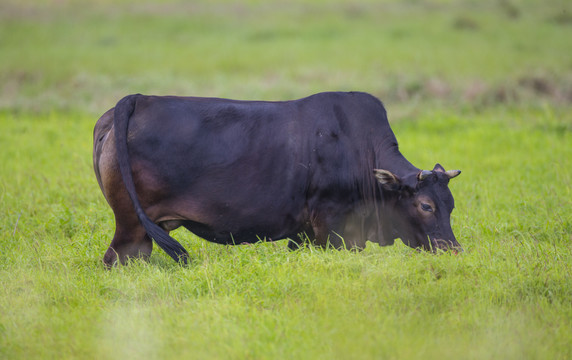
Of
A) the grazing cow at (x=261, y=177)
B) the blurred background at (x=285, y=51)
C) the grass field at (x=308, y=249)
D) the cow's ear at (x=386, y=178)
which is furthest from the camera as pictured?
the blurred background at (x=285, y=51)

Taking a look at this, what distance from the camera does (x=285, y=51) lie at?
19969mm

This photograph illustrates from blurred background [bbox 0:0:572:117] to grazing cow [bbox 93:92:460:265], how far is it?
7992mm

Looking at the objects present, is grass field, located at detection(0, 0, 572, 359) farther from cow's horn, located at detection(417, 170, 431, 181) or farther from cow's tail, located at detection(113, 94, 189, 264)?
cow's horn, located at detection(417, 170, 431, 181)

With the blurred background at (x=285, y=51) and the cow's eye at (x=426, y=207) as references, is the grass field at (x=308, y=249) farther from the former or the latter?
the cow's eye at (x=426, y=207)

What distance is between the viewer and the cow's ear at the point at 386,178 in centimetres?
541

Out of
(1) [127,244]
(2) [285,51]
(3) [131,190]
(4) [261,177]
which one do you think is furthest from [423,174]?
(2) [285,51]

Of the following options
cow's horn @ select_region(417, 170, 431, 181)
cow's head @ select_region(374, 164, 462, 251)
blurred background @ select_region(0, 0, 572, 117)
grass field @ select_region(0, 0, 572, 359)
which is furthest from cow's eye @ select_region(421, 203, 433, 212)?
blurred background @ select_region(0, 0, 572, 117)

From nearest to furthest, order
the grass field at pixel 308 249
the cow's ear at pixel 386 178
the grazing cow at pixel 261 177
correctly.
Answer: the grass field at pixel 308 249 < the grazing cow at pixel 261 177 < the cow's ear at pixel 386 178

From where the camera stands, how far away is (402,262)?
5281mm

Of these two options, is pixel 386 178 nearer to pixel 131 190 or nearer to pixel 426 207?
pixel 426 207

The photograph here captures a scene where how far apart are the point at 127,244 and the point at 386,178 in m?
2.27

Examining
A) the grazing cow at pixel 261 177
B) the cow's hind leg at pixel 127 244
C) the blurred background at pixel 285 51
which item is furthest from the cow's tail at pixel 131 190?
the blurred background at pixel 285 51

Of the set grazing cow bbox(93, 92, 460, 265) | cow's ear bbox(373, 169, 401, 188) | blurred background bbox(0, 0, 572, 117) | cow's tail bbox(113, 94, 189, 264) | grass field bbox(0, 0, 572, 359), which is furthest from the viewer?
blurred background bbox(0, 0, 572, 117)

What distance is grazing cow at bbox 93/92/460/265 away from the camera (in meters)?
5.30
